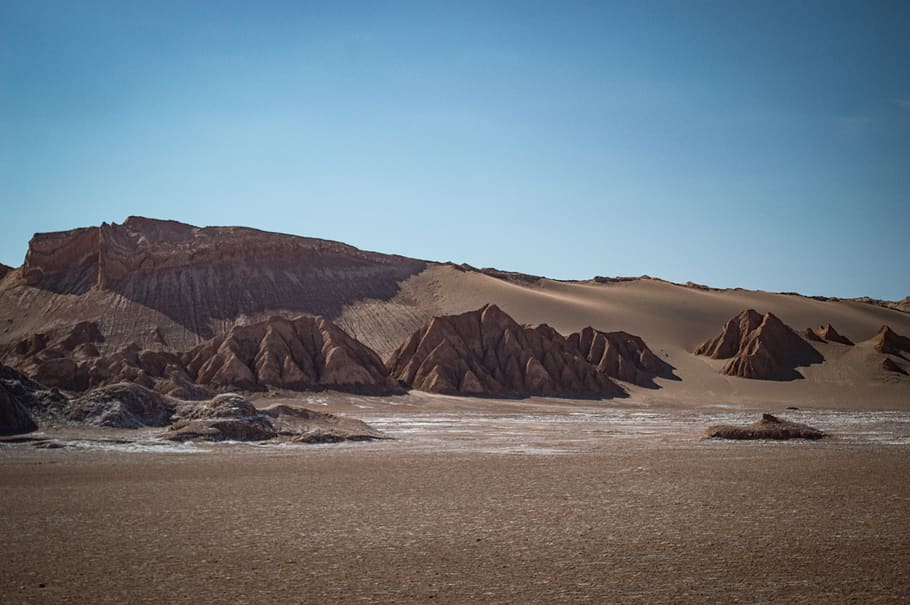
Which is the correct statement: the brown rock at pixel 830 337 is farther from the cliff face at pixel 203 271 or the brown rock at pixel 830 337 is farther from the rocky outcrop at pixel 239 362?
the rocky outcrop at pixel 239 362

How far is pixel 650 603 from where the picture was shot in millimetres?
9398

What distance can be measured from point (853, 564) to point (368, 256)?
275ft

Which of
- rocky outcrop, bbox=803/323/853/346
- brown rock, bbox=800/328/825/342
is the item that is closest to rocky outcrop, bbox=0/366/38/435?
brown rock, bbox=800/328/825/342

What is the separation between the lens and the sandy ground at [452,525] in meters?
10.1

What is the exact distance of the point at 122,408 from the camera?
3161 centimetres

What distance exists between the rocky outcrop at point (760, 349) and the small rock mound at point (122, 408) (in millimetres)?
53712

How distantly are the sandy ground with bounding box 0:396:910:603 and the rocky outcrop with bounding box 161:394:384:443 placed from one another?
2.60m

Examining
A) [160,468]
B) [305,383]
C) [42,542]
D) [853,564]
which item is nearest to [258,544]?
[42,542]

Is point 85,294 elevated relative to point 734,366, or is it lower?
elevated

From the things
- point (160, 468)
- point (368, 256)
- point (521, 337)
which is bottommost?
point (160, 468)

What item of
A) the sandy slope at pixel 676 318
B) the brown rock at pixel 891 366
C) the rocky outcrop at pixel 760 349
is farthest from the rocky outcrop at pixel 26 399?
the brown rock at pixel 891 366

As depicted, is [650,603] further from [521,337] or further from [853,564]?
[521,337]

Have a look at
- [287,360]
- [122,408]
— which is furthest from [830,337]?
[122,408]

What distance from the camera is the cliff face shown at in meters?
74.9
